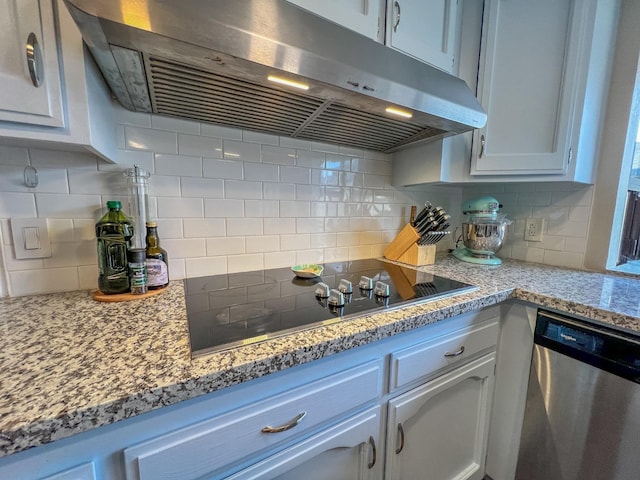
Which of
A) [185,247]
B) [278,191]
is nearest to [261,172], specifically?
[278,191]

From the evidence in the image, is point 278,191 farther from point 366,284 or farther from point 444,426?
point 444,426

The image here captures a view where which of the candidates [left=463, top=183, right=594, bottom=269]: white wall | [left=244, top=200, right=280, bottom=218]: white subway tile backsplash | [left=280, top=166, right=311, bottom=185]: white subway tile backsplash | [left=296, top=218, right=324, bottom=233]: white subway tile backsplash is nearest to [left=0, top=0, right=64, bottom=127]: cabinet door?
[left=244, top=200, right=280, bottom=218]: white subway tile backsplash

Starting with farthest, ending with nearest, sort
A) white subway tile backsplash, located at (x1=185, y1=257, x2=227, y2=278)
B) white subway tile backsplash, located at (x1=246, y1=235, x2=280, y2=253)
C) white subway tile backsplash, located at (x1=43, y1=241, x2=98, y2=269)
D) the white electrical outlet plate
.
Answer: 1. the white electrical outlet plate
2. white subway tile backsplash, located at (x1=246, y1=235, x2=280, y2=253)
3. white subway tile backsplash, located at (x1=185, y1=257, x2=227, y2=278)
4. white subway tile backsplash, located at (x1=43, y1=241, x2=98, y2=269)

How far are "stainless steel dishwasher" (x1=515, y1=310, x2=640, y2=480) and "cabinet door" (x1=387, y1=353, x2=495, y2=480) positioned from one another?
0.47ft

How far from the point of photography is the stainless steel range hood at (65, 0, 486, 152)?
540 mm

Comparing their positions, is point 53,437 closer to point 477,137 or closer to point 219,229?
point 219,229

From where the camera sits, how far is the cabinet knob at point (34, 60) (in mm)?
550

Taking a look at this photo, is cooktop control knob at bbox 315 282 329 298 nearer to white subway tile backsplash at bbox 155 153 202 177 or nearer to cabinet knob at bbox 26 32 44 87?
white subway tile backsplash at bbox 155 153 202 177

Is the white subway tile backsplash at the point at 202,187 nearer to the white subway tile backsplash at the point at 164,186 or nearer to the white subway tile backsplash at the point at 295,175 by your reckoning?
the white subway tile backsplash at the point at 164,186

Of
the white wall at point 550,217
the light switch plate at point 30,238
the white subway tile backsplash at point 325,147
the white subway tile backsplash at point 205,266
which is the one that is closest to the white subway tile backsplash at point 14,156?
the light switch plate at point 30,238

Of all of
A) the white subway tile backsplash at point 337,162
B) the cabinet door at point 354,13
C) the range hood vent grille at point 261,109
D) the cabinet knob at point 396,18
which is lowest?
the white subway tile backsplash at point 337,162

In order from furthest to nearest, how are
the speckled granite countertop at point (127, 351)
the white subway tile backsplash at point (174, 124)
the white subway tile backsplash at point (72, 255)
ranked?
the white subway tile backsplash at point (174, 124), the white subway tile backsplash at point (72, 255), the speckled granite countertop at point (127, 351)

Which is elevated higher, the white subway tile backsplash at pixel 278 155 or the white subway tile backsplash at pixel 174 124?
the white subway tile backsplash at pixel 174 124

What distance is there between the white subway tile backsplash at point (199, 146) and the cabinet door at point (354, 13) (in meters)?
0.52
